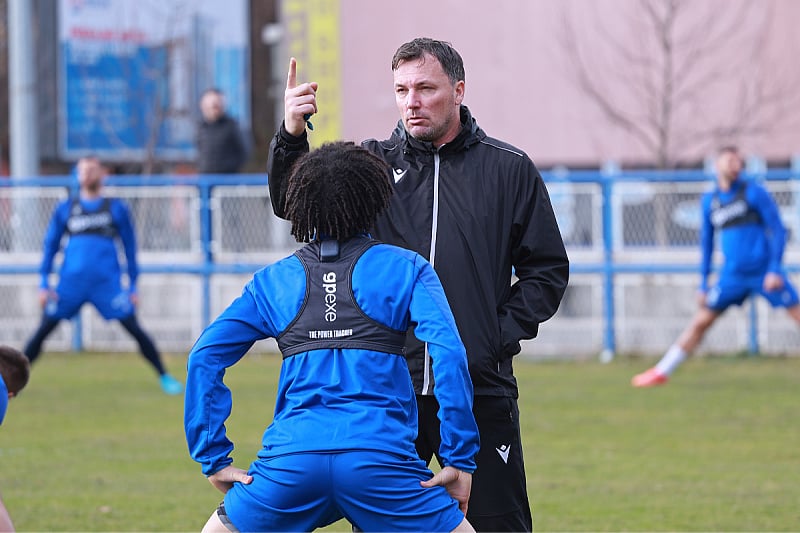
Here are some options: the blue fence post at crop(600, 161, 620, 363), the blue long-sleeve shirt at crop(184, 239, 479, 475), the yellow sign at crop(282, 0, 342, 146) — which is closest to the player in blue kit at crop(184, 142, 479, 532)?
the blue long-sleeve shirt at crop(184, 239, 479, 475)

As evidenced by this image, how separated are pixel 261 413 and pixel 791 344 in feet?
22.6

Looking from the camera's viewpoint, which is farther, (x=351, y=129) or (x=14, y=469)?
(x=351, y=129)

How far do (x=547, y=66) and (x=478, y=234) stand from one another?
22.7 metres

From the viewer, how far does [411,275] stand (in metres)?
3.96

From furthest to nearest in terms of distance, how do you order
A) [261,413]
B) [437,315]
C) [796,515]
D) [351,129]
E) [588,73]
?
[351,129] → [588,73] → [261,413] → [796,515] → [437,315]

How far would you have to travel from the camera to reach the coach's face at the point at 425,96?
478 centimetres

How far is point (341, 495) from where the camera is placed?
382cm

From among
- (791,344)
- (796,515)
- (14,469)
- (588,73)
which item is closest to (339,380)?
(796,515)

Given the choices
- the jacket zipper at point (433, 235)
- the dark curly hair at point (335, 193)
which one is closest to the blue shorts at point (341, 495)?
the dark curly hair at point (335, 193)

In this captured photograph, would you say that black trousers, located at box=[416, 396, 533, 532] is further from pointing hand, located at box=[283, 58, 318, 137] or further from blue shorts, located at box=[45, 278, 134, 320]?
blue shorts, located at box=[45, 278, 134, 320]

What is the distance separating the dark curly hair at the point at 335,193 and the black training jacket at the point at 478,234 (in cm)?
53

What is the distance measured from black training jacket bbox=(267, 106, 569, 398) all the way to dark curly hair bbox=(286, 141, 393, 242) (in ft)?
1.74

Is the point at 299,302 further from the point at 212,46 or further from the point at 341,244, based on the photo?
the point at 212,46

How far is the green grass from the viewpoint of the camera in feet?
25.4
